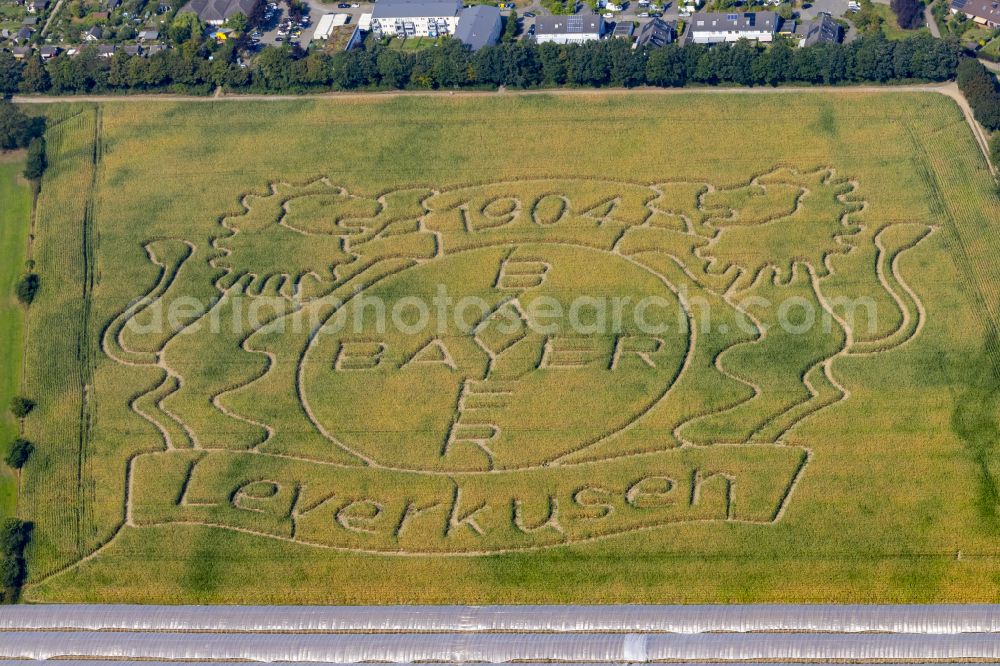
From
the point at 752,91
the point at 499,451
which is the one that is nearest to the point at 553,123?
the point at 752,91

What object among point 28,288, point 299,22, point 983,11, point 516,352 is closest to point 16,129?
point 28,288

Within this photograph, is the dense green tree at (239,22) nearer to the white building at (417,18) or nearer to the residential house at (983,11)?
the white building at (417,18)

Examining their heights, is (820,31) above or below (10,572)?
above

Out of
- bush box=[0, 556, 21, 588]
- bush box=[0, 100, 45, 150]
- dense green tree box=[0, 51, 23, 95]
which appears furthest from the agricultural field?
dense green tree box=[0, 51, 23, 95]

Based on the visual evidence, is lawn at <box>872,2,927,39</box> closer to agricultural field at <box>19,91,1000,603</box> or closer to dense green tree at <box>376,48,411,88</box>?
agricultural field at <box>19,91,1000,603</box>

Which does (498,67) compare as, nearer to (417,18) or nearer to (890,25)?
(417,18)
